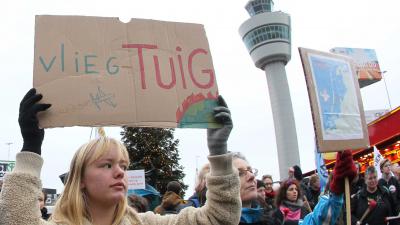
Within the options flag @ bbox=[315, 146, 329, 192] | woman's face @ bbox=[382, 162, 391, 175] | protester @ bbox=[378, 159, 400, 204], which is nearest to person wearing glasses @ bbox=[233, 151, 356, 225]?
flag @ bbox=[315, 146, 329, 192]

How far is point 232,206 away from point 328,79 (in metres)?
1.52

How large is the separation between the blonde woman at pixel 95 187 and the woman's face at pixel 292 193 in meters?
3.05

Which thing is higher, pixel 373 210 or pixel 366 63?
pixel 366 63

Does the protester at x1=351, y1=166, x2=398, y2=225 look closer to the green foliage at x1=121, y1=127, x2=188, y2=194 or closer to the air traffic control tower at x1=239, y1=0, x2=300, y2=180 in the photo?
the green foliage at x1=121, y1=127, x2=188, y2=194

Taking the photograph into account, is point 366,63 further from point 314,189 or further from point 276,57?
point 314,189

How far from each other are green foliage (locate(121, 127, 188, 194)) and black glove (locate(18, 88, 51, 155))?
74.7 feet

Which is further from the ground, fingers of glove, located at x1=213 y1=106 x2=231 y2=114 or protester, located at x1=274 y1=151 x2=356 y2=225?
fingers of glove, located at x1=213 y1=106 x2=231 y2=114

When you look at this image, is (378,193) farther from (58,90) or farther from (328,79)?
(58,90)

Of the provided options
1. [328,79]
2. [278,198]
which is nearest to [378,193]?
[278,198]

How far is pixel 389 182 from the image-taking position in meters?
7.90

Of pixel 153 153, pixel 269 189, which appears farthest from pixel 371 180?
pixel 153 153

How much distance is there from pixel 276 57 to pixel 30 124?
56964 millimetres

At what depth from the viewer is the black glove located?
2.35m

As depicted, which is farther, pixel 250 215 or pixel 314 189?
pixel 314 189
